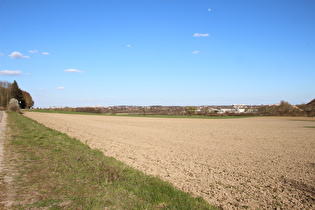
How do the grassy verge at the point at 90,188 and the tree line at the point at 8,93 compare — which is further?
the tree line at the point at 8,93

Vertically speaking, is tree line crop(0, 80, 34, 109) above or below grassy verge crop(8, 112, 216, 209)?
above

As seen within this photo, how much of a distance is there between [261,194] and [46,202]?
20.7 ft

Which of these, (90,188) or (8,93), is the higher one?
(8,93)

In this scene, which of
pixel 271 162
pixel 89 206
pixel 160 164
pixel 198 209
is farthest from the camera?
pixel 271 162

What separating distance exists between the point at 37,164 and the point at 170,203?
5706mm

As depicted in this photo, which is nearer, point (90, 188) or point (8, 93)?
point (90, 188)

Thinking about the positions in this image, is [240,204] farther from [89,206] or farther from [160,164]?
[160,164]

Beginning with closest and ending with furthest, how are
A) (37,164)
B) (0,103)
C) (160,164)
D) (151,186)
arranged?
1. (151,186)
2. (37,164)
3. (160,164)
4. (0,103)

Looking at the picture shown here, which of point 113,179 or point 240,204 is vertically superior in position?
point 113,179

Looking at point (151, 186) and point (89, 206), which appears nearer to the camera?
point (89, 206)

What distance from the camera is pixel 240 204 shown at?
22.0 ft

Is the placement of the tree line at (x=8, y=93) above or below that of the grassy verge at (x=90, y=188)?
above

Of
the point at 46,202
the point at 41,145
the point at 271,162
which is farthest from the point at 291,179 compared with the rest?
the point at 41,145

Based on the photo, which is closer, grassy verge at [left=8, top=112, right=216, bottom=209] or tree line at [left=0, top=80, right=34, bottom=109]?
grassy verge at [left=8, top=112, right=216, bottom=209]
